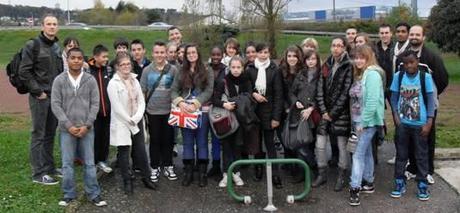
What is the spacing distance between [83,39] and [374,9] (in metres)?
40.4

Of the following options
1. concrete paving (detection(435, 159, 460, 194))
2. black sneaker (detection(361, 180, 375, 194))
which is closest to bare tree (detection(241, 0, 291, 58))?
concrete paving (detection(435, 159, 460, 194))

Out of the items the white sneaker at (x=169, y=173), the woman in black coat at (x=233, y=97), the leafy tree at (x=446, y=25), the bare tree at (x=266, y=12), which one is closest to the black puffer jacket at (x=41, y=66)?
the white sneaker at (x=169, y=173)

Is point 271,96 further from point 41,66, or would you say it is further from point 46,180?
point 46,180

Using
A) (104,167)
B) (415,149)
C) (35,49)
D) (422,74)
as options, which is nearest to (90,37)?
(104,167)

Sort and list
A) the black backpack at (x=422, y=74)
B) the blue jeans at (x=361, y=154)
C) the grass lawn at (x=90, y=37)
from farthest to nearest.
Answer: the grass lawn at (x=90, y=37) → the blue jeans at (x=361, y=154) → the black backpack at (x=422, y=74)

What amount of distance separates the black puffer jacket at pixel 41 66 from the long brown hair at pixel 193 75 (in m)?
1.55

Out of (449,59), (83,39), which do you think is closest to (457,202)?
(449,59)

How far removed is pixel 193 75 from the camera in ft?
21.9

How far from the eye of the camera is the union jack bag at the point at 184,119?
6.62 m

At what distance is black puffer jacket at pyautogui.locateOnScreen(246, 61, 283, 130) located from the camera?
21.9 ft

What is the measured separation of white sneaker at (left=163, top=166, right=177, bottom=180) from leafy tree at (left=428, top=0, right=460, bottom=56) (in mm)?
21511

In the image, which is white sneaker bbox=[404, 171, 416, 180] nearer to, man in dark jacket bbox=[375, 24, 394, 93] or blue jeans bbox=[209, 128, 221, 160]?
man in dark jacket bbox=[375, 24, 394, 93]

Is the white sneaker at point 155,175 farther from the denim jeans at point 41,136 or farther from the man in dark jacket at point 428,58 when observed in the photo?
the man in dark jacket at point 428,58

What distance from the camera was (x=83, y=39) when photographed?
56.9 metres
